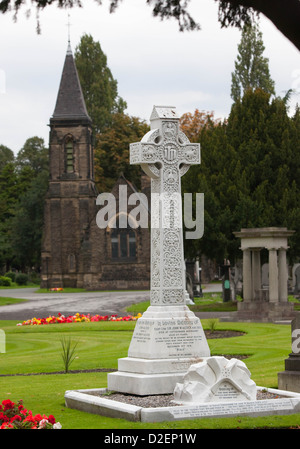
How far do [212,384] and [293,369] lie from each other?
2.53 m

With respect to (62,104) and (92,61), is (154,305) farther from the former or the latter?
(92,61)

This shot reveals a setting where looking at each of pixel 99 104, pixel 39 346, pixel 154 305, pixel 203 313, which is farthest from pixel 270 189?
pixel 99 104

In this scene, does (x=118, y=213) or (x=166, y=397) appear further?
(x=118, y=213)

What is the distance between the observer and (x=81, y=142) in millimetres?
74500

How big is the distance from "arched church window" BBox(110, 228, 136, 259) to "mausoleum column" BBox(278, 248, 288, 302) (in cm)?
3922

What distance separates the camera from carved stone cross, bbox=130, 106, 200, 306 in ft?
41.4

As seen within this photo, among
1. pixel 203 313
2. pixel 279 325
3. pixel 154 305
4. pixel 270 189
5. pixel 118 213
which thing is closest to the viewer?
pixel 154 305

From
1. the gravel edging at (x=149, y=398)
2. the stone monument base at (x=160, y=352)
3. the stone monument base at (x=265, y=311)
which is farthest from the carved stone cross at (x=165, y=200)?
the stone monument base at (x=265, y=311)

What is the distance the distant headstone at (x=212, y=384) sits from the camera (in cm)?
1092

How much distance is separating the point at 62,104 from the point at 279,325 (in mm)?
48978

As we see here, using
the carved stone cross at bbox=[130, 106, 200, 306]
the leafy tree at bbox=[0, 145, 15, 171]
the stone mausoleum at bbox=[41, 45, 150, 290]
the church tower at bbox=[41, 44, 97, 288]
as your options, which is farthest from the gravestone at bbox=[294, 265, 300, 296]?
the leafy tree at bbox=[0, 145, 15, 171]

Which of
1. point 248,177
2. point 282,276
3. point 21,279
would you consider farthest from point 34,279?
point 282,276

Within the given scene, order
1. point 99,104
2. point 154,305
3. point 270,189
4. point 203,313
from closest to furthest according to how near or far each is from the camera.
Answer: point 154,305, point 203,313, point 270,189, point 99,104

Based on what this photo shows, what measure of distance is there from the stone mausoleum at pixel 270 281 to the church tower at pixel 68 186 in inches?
1635
